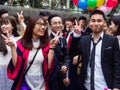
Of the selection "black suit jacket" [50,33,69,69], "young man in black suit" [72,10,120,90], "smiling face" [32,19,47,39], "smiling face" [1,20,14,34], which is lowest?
"black suit jacket" [50,33,69,69]

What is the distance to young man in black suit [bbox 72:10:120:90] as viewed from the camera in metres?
4.96

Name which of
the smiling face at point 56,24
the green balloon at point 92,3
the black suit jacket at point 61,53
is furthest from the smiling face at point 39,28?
the green balloon at point 92,3

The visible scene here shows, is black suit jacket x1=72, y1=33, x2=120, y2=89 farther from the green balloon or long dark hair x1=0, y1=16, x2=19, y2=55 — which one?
the green balloon

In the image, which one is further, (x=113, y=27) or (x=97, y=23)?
(x=113, y=27)

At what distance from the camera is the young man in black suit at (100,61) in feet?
16.3

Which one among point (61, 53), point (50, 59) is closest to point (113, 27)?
point (61, 53)

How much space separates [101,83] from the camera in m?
5.00

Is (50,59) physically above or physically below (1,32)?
below

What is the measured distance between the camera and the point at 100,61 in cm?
498

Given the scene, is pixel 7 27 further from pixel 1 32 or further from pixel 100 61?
pixel 100 61

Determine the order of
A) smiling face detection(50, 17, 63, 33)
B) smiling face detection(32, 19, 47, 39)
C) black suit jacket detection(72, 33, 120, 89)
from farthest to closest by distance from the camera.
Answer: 1. smiling face detection(50, 17, 63, 33)
2. smiling face detection(32, 19, 47, 39)
3. black suit jacket detection(72, 33, 120, 89)

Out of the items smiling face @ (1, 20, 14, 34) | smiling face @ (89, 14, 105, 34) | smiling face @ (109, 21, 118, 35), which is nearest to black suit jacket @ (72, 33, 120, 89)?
smiling face @ (89, 14, 105, 34)

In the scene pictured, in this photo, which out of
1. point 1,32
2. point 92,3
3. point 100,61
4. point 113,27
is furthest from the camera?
point 92,3

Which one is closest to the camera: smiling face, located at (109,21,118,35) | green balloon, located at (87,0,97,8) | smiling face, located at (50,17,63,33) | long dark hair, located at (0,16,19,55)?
long dark hair, located at (0,16,19,55)
